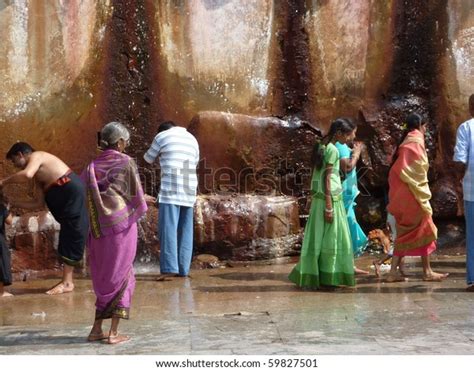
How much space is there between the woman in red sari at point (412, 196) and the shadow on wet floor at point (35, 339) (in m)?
3.10

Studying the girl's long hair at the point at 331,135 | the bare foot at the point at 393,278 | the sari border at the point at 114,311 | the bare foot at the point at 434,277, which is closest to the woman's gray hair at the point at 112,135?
the sari border at the point at 114,311

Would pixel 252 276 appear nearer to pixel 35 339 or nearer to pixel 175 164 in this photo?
pixel 175 164

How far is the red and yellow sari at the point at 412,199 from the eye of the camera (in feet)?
25.9

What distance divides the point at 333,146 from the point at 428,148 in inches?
116

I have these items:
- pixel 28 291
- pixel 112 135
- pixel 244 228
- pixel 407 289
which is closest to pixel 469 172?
pixel 407 289

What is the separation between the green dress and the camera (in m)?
7.69

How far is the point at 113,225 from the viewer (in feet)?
19.2

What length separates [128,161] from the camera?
19.4 ft

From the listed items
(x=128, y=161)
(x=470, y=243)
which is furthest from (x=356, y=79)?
(x=128, y=161)

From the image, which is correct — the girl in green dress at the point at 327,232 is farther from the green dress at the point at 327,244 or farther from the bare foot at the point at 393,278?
the bare foot at the point at 393,278

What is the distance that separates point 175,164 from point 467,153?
2591 mm

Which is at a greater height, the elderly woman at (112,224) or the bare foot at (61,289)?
the elderly woman at (112,224)

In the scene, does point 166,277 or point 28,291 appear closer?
point 28,291

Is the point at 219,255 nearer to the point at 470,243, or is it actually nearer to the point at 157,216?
the point at 157,216
